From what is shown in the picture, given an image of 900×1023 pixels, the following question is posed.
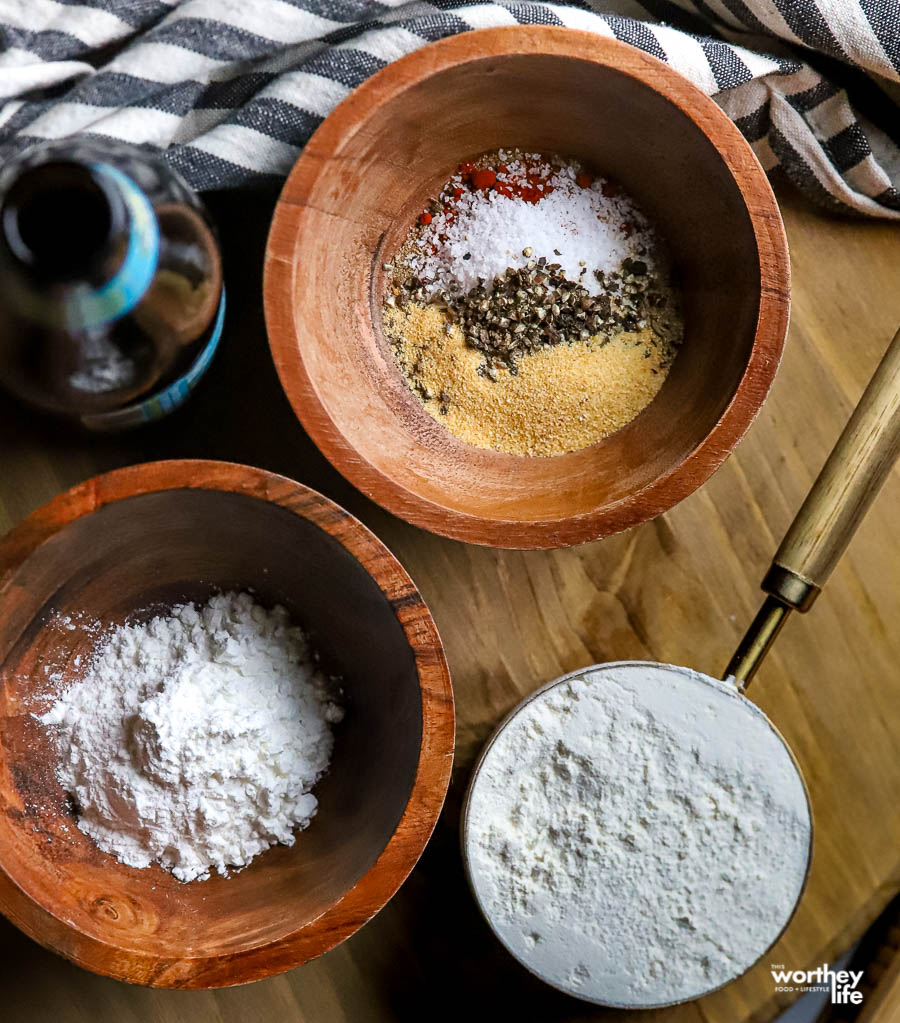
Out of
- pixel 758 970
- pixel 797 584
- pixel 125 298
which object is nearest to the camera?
pixel 125 298

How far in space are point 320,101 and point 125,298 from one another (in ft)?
0.97

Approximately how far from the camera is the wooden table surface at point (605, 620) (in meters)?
0.86

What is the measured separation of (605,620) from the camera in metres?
0.89

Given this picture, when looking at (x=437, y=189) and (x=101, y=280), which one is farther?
(x=437, y=189)

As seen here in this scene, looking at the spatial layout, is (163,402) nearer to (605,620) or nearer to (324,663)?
(324,663)

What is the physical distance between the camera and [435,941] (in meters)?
0.87

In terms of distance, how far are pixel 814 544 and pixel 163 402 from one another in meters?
0.53

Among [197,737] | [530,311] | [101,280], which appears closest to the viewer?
[101,280]

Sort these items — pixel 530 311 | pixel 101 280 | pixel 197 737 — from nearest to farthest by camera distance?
pixel 101 280
pixel 197 737
pixel 530 311

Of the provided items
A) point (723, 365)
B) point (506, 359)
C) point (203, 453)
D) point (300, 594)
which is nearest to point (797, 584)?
point (723, 365)

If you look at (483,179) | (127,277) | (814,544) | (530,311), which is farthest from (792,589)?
(127,277)

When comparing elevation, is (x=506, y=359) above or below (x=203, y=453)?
above

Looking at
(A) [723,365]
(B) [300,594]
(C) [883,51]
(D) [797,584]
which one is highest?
(C) [883,51]

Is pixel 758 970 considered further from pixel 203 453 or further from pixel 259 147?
pixel 259 147
